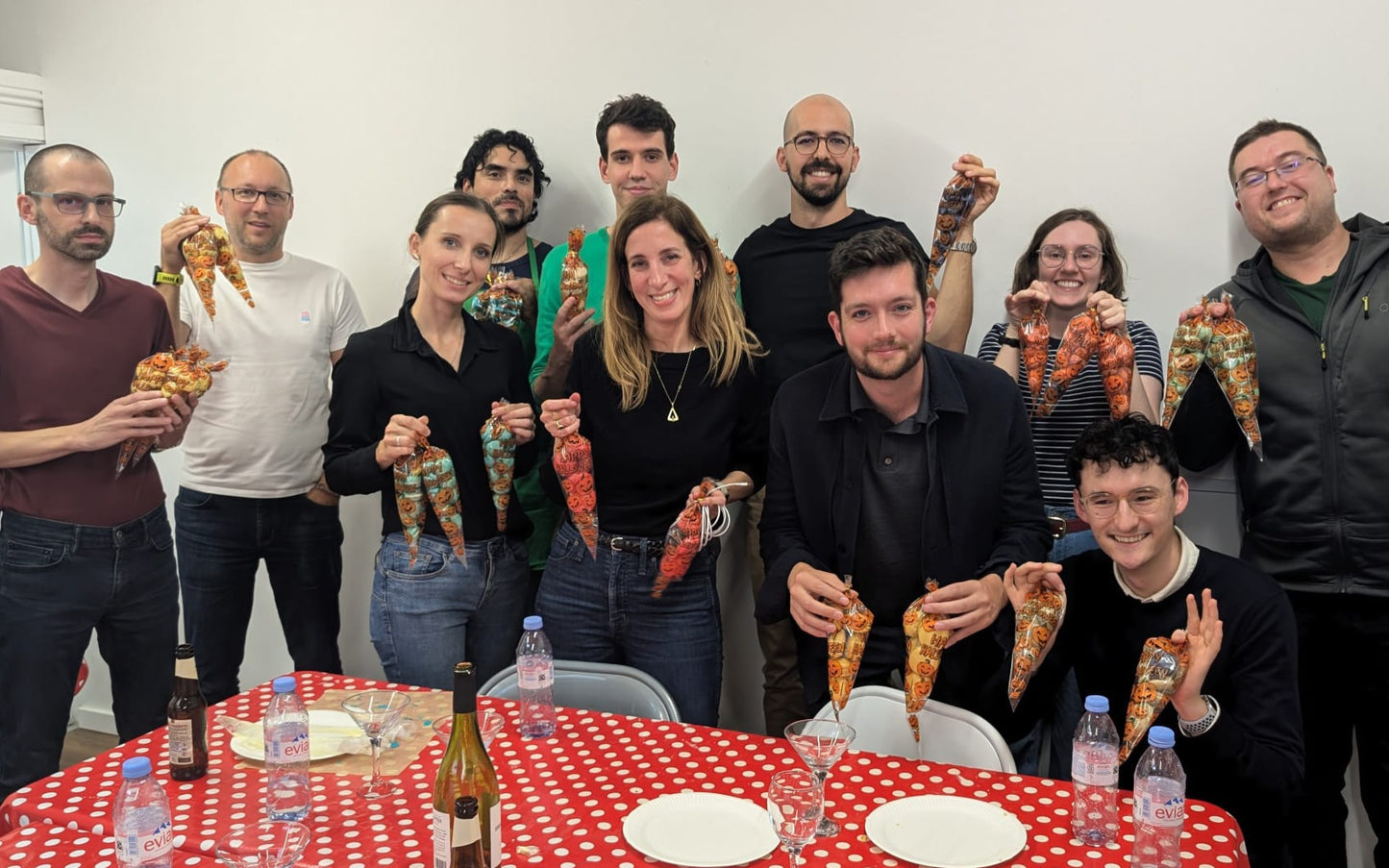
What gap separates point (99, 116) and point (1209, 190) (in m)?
4.59

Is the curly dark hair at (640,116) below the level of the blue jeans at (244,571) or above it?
above

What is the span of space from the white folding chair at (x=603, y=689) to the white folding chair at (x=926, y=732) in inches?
15.4

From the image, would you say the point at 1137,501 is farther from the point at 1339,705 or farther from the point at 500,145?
the point at 500,145

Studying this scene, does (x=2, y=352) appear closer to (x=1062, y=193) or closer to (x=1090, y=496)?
(x=1090, y=496)

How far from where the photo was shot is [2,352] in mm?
2854

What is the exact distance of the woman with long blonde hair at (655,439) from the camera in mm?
2670

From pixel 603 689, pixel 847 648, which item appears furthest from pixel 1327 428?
pixel 603 689

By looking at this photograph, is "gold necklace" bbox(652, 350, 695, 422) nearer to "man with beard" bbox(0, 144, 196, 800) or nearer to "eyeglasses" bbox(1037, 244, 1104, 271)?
"eyeglasses" bbox(1037, 244, 1104, 271)

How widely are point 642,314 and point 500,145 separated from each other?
4.13 feet

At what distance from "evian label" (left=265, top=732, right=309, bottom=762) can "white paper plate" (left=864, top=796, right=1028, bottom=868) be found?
996mm

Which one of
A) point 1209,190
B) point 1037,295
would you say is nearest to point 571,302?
point 1037,295

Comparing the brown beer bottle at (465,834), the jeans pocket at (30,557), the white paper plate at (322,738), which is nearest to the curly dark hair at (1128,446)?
the brown beer bottle at (465,834)

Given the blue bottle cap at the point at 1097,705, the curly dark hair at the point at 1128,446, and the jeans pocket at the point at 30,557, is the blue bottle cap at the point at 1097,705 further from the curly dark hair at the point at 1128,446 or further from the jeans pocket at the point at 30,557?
the jeans pocket at the point at 30,557

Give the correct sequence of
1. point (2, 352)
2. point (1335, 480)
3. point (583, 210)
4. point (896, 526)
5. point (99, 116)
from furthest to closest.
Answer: point (99, 116)
point (583, 210)
point (2, 352)
point (1335, 480)
point (896, 526)
